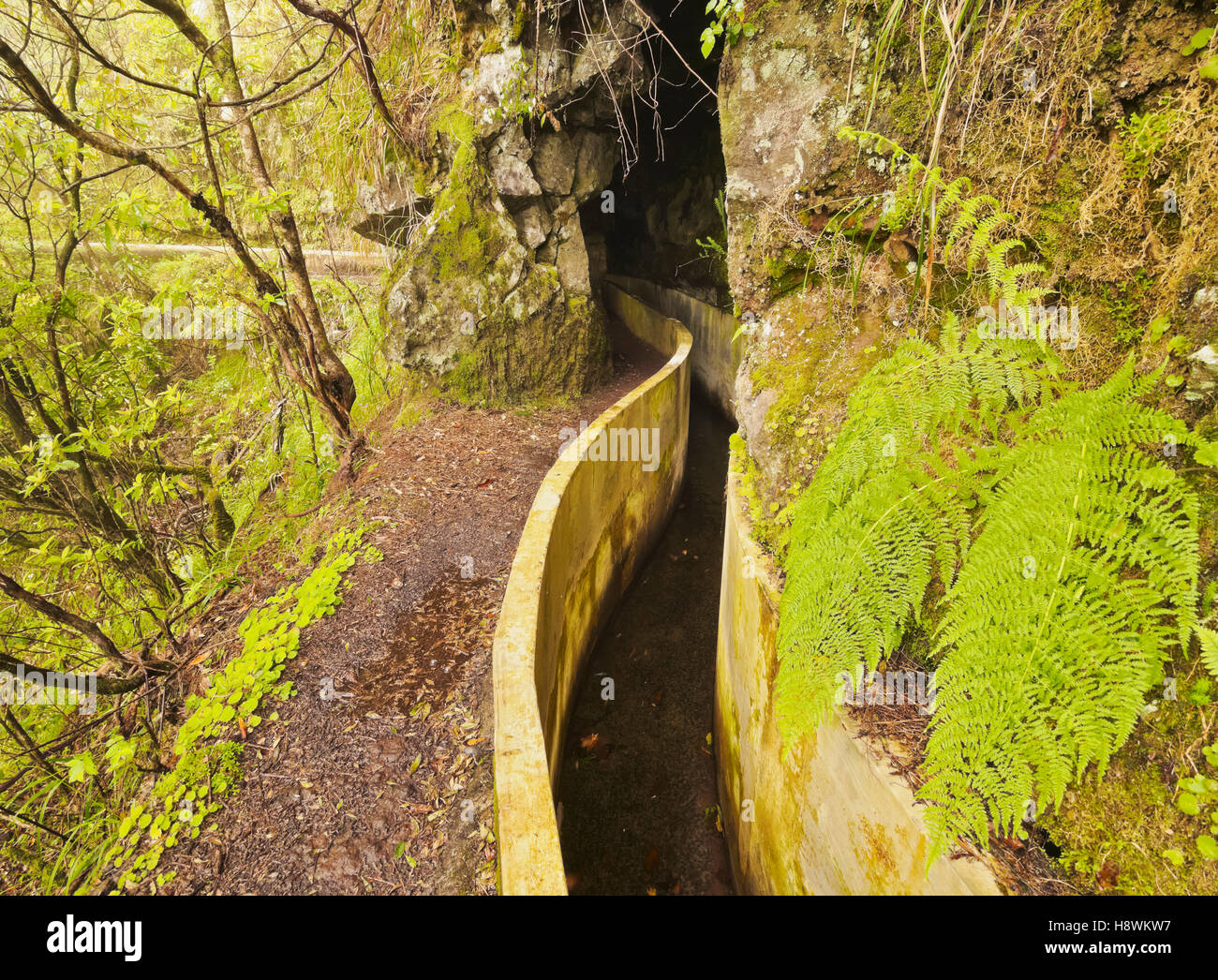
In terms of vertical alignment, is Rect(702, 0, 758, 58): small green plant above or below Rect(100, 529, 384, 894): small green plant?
above

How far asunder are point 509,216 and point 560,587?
5.90m

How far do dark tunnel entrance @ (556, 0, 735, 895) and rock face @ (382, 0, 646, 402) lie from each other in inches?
59.4

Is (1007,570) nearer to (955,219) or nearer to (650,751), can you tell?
(955,219)

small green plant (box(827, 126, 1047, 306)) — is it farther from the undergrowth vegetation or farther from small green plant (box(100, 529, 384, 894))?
small green plant (box(100, 529, 384, 894))

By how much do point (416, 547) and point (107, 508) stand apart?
3.78 metres

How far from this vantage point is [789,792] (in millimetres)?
3113

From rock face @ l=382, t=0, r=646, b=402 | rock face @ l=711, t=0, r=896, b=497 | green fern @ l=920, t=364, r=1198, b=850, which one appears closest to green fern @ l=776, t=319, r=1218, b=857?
green fern @ l=920, t=364, r=1198, b=850

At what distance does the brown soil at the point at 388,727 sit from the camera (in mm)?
2809

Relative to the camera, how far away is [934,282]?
121 inches

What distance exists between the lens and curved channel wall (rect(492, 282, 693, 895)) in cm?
244

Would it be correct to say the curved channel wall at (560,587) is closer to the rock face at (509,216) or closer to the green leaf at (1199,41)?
the rock face at (509,216)

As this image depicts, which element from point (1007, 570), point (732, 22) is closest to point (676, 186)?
point (732, 22)
